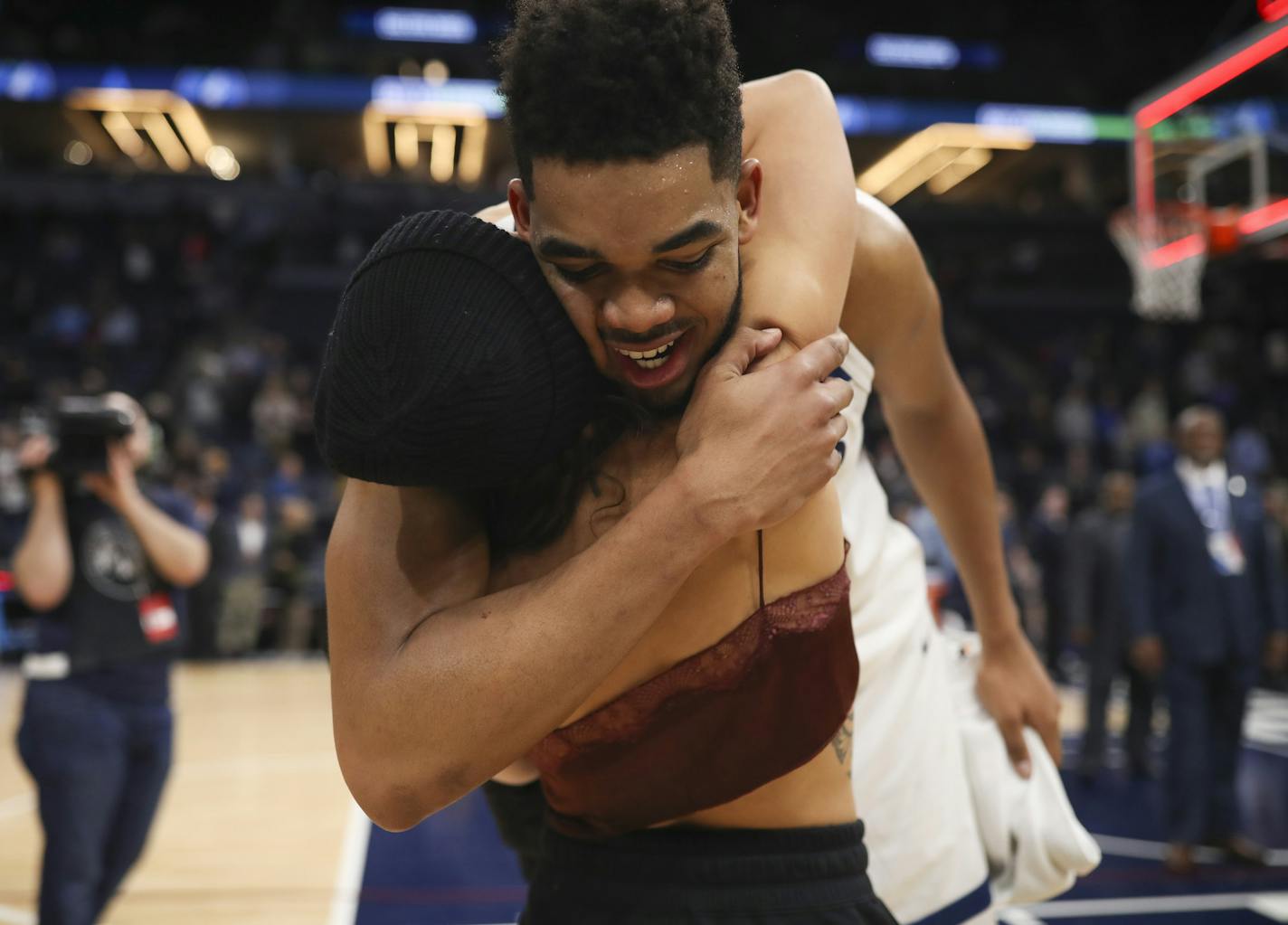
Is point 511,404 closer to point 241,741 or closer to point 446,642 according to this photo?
point 446,642

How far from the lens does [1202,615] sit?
5020mm

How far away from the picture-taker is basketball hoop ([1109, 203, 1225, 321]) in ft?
29.1

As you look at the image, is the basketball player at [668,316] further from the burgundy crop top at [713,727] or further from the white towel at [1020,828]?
the white towel at [1020,828]

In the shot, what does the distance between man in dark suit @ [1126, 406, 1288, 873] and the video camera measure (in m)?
4.37

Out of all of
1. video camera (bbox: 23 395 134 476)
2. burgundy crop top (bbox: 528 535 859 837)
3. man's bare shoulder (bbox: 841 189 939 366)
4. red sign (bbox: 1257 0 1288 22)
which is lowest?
video camera (bbox: 23 395 134 476)

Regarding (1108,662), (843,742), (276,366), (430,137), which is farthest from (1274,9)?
(430,137)

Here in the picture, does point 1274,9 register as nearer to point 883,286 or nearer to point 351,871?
point 883,286

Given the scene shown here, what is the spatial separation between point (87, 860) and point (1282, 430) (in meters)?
16.0

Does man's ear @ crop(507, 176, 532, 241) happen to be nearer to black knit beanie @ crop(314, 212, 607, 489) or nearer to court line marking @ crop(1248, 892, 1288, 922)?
black knit beanie @ crop(314, 212, 607, 489)

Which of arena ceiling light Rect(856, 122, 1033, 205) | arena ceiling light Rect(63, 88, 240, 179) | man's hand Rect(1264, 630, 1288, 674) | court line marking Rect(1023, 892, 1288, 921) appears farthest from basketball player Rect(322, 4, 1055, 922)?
arena ceiling light Rect(63, 88, 240, 179)

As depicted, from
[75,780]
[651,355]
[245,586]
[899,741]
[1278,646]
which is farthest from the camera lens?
[245,586]

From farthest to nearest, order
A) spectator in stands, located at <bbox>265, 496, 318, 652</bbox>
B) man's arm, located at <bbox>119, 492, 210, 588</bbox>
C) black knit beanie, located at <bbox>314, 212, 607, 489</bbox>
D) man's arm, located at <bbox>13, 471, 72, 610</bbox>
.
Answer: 1. spectator in stands, located at <bbox>265, 496, 318, 652</bbox>
2. man's arm, located at <bbox>119, 492, 210, 588</bbox>
3. man's arm, located at <bbox>13, 471, 72, 610</bbox>
4. black knit beanie, located at <bbox>314, 212, 607, 489</bbox>

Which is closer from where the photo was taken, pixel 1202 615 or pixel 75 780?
pixel 75 780

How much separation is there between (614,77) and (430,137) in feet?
61.6
